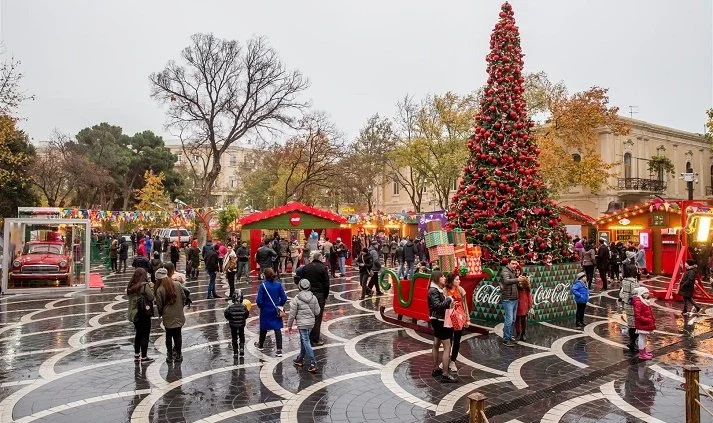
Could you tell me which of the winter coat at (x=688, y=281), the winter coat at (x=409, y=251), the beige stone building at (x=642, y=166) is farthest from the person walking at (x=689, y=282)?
the beige stone building at (x=642, y=166)

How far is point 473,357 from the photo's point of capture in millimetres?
9172

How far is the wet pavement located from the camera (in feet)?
21.6

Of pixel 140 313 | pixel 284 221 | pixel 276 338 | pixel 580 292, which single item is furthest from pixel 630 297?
pixel 284 221

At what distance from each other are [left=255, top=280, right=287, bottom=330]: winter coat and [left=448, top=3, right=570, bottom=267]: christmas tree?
5.51 meters

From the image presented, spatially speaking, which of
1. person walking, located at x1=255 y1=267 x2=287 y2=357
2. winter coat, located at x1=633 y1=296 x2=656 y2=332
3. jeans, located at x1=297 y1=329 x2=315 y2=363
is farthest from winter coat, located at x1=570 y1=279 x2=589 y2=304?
person walking, located at x1=255 y1=267 x2=287 y2=357

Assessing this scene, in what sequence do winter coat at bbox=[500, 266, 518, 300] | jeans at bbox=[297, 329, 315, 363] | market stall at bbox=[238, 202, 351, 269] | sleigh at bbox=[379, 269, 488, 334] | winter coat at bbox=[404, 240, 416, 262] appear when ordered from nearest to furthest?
1. jeans at bbox=[297, 329, 315, 363]
2. winter coat at bbox=[500, 266, 518, 300]
3. sleigh at bbox=[379, 269, 488, 334]
4. winter coat at bbox=[404, 240, 416, 262]
5. market stall at bbox=[238, 202, 351, 269]

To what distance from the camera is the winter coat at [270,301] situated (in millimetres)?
9089

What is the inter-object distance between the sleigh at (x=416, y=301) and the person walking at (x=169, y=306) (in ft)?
16.3

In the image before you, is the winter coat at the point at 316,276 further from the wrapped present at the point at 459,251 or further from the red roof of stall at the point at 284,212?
the red roof of stall at the point at 284,212

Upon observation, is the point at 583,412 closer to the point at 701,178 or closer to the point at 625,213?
the point at 625,213

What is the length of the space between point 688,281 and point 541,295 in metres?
3.76

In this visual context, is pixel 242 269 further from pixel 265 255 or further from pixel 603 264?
pixel 603 264

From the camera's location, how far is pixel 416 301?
38.3 feet

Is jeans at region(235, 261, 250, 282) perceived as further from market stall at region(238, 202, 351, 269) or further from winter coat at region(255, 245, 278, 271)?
market stall at region(238, 202, 351, 269)
